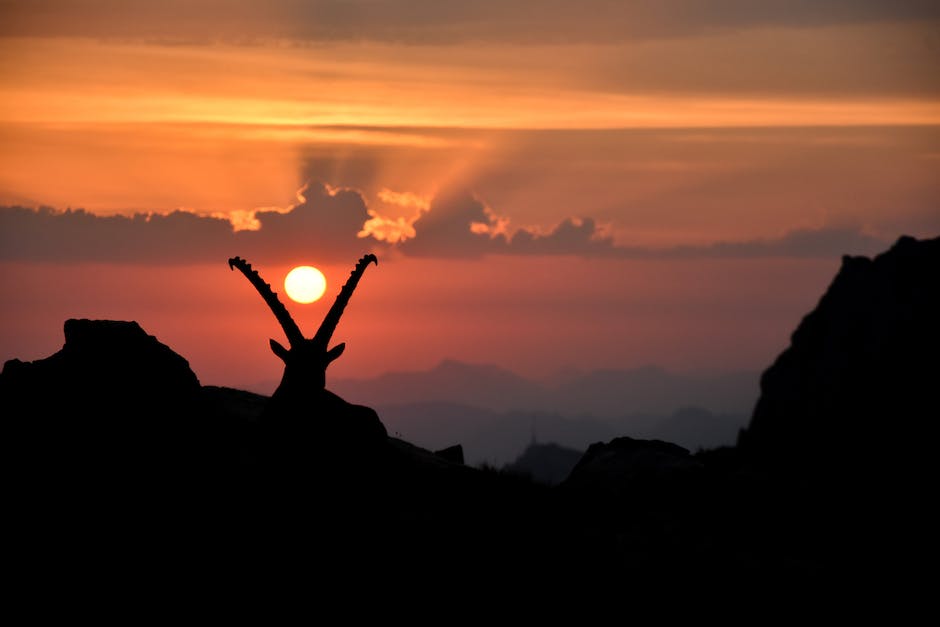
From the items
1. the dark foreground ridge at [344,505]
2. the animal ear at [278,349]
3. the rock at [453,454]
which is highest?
the animal ear at [278,349]

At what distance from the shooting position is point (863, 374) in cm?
6525

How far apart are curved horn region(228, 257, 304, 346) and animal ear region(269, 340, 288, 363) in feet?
1.04

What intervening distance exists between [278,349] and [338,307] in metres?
1.63

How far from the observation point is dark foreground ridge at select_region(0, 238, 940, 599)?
2128 centimetres

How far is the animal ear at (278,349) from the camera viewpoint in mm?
23391

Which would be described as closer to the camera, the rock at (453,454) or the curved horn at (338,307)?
the curved horn at (338,307)

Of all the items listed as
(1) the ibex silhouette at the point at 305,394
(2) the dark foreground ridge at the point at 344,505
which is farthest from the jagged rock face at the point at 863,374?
(1) the ibex silhouette at the point at 305,394

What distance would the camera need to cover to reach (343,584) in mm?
21172

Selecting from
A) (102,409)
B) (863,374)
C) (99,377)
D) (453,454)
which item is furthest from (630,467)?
(863,374)

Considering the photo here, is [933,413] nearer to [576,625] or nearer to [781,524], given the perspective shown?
[781,524]

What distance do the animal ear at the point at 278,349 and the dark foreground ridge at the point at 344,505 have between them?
97 centimetres

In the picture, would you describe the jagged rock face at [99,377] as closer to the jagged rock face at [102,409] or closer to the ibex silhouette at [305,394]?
the jagged rock face at [102,409]

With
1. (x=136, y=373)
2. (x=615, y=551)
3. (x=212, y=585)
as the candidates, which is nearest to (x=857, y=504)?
(x=615, y=551)

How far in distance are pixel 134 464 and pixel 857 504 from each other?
13977 mm
